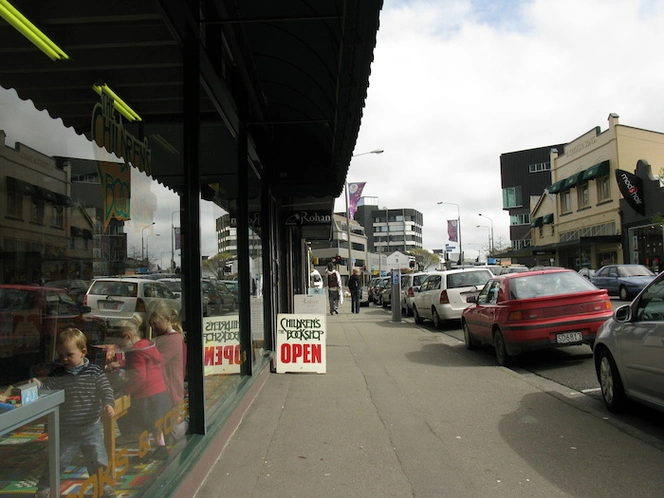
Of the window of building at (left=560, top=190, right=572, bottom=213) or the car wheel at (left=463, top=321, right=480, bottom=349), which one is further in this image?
the window of building at (left=560, top=190, right=572, bottom=213)

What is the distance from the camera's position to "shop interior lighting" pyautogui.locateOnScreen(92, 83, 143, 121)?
3.38m

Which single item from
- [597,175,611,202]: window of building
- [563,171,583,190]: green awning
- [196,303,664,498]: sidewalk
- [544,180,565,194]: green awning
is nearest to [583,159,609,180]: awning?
[597,175,611,202]: window of building

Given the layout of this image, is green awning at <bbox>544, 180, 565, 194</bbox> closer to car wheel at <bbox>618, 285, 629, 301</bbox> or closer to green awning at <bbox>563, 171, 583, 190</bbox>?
green awning at <bbox>563, 171, 583, 190</bbox>

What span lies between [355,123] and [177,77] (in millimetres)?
2762

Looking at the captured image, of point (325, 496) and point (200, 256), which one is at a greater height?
point (200, 256)

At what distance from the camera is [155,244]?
3.97 meters

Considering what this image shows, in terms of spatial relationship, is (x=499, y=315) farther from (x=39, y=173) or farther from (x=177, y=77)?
(x=39, y=173)

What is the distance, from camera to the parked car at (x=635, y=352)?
5125 mm

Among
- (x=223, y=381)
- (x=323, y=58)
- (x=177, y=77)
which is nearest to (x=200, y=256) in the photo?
(x=177, y=77)

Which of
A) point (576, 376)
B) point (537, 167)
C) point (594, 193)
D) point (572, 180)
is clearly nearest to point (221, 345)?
point (576, 376)

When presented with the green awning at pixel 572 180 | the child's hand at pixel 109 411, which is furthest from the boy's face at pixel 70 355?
the green awning at pixel 572 180

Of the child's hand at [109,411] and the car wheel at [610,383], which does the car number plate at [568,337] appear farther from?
the child's hand at [109,411]

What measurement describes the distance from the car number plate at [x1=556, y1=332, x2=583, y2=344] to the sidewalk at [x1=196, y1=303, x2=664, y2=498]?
3.26ft

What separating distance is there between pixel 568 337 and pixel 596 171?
32.3 metres
